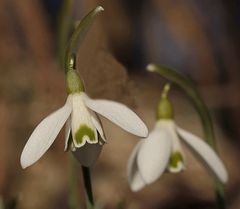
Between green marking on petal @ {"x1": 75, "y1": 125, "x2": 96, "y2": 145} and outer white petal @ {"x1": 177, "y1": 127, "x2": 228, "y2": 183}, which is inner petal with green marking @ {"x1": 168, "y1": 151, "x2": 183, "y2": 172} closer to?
outer white petal @ {"x1": 177, "y1": 127, "x2": 228, "y2": 183}

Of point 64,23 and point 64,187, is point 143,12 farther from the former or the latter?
point 64,23

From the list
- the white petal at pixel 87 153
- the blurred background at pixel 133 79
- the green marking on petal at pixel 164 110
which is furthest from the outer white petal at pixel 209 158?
the blurred background at pixel 133 79

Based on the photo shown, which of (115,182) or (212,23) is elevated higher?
(212,23)

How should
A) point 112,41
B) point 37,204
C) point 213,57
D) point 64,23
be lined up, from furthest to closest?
point 112,41 → point 213,57 → point 37,204 → point 64,23

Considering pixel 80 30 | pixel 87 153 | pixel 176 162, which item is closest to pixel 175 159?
pixel 176 162

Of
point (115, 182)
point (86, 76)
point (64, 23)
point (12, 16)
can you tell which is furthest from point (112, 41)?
point (86, 76)

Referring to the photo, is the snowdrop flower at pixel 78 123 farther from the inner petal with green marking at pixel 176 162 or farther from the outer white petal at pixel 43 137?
the inner petal with green marking at pixel 176 162

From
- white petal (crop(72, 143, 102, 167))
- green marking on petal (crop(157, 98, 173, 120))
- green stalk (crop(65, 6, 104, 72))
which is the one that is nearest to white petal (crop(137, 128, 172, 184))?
green marking on petal (crop(157, 98, 173, 120))
